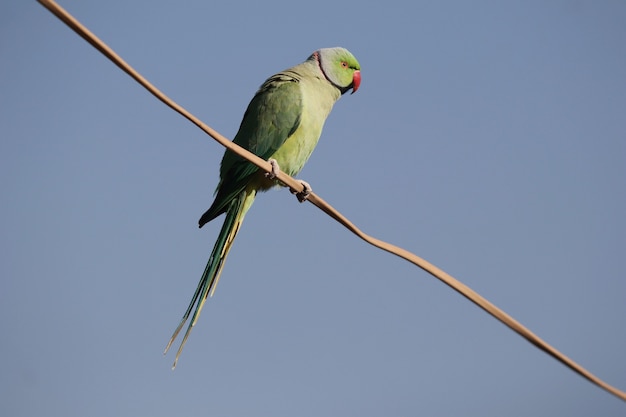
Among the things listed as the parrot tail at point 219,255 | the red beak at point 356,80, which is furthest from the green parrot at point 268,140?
the red beak at point 356,80

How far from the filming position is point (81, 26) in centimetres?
155

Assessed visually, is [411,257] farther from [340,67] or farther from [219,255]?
[340,67]

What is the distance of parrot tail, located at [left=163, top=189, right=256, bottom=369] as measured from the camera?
12.3 feet

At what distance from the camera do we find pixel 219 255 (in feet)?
13.5

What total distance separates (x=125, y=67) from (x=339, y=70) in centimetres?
363

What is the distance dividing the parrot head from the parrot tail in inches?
47.3

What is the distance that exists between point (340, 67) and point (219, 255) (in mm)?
1895

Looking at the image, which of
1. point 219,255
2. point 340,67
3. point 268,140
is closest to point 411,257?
point 219,255

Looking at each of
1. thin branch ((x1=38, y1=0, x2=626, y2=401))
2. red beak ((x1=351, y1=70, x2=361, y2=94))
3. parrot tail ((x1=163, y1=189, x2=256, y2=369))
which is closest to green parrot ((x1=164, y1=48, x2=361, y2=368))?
parrot tail ((x1=163, y1=189, x2=256, y2=369))

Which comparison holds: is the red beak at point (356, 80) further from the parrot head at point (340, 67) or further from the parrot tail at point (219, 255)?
the parrot tail at point (219, 255)

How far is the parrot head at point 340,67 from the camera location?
513 cm

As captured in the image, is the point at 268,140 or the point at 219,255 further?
the point at 268,140

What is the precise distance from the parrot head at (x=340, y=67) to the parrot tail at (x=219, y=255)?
3.95 ft

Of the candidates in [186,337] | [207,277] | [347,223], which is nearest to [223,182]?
[207,277]
